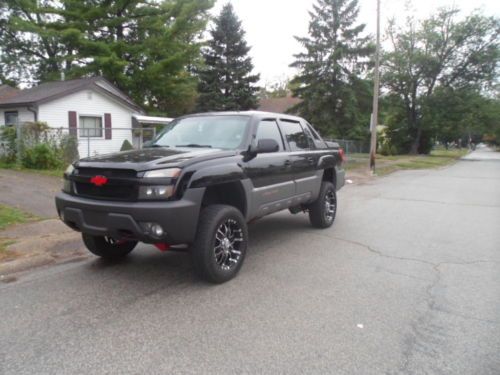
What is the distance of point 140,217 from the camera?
378 centimetres

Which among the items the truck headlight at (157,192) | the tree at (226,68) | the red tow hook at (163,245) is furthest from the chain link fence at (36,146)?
the tree at (226,68)

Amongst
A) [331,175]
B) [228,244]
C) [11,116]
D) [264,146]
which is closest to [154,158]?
[228,244]

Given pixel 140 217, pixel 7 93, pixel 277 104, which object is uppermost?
A: pixel 277 104

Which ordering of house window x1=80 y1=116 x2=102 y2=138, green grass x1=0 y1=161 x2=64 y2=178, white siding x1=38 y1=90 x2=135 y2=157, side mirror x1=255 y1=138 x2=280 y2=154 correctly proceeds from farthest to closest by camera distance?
house window x1=80 y1=116 x2=102 y2=138, white siding x1=38 y1=90 x2=135 y2=157, green grass x1=0 y1=161 x2=64 y2=178, side mirror x1=255 y1=138 x2=280 y2=154

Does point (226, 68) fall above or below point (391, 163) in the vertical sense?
above

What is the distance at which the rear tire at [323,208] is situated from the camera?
271 inches

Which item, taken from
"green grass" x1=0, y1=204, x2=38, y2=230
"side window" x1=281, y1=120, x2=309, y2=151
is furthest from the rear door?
"green grass" x1=0, y1=204, x2=38, y2=230

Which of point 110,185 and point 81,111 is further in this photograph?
point 81,111

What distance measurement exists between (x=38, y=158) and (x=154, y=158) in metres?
10.4

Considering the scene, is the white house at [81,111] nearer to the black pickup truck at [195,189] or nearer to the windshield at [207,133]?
the windshield at [207,133]

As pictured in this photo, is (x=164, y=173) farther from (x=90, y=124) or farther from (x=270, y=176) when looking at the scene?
(x=90, y=124)

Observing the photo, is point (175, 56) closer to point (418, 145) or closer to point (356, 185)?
point (356, 185)

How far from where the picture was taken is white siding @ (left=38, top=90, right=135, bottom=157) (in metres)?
17.6

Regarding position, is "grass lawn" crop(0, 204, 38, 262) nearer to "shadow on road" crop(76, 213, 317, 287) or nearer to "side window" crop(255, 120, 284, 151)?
"shadow on road" crop(76, 213, 317, 287)
